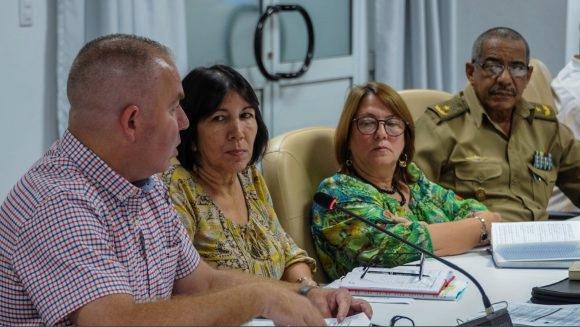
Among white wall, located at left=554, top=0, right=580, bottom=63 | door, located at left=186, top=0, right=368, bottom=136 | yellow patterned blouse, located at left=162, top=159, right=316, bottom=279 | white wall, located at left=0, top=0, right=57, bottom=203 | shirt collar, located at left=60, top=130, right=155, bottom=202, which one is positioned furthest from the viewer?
white wall, located at left=554, top=0, right=580, bottom=63

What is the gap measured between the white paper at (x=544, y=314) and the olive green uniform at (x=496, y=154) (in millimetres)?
1129

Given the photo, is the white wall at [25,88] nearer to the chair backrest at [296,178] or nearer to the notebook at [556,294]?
the chair backrest at [296,178]

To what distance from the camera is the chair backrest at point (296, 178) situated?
2.74 metres

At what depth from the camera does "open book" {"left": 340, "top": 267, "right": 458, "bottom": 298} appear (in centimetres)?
223

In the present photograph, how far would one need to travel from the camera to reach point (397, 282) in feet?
7.48

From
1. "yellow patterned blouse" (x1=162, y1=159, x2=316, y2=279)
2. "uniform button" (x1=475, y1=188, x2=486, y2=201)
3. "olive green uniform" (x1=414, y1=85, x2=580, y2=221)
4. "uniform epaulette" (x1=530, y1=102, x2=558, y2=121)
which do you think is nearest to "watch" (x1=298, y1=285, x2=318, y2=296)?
"yellow patterned blouse" (x1=162, y1=159, x2=316, y2=279)

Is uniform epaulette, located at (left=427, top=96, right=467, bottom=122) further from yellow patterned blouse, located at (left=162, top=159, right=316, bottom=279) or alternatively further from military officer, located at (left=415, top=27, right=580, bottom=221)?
yellow patterned blouse, located at (left=162, top=159, right=316, bottom=279)

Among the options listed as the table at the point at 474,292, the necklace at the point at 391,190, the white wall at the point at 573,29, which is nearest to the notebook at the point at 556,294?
the table at the point at 474,292

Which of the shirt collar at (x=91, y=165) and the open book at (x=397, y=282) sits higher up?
the shirt collar at (x=91, y=165)

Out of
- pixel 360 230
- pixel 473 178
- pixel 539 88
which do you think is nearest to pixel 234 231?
pixel 360 230

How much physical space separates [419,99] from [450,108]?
0.63 ft

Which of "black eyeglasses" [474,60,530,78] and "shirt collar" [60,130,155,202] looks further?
"black eyeglasses" [474,60,530,78]

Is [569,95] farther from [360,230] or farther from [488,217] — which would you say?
[360,230]

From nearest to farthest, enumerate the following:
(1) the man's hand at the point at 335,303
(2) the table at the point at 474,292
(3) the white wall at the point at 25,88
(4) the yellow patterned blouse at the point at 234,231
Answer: (1) the man's hand at the point at 335,303 < (2) the table at the point at 474,292 < (4) the yellow patterned blouse at the point at 234,231 < (3) the white wall at the point at 25,88
